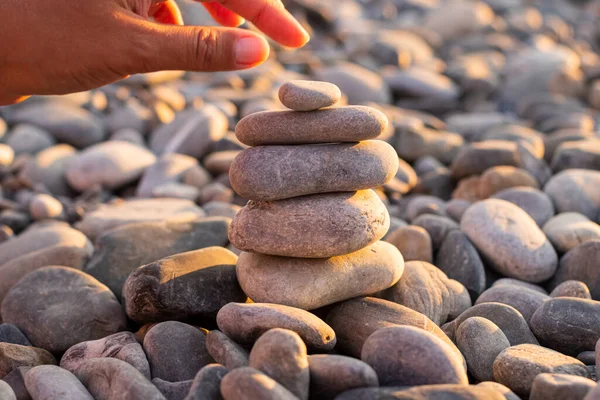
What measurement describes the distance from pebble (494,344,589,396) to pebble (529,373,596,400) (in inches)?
5.4

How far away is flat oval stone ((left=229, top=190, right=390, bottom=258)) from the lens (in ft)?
9.65

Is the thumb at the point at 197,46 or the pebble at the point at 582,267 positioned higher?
the thumb at the point at 197,46

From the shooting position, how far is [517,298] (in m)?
3.33

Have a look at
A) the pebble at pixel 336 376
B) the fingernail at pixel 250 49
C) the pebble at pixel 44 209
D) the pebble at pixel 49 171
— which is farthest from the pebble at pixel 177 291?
the pebble at pixel 49 171

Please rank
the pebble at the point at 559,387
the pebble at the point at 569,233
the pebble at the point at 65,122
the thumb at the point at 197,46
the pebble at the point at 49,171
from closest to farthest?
the pebble at the point at 559,387, the thumb at the point at 197,46, the pebble at the point at 569,233, the pebble at the point at 49,171, the pebble at the point at 65,122

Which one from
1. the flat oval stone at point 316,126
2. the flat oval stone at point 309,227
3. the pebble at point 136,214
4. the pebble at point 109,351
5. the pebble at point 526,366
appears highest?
the flat oval stone at point 316,126

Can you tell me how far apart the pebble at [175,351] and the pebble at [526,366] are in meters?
1.14

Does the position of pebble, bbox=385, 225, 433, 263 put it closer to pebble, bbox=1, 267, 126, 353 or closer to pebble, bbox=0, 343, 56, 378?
pebble, bbox=1, 267, 126, 353

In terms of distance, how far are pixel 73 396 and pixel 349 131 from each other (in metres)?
1.51

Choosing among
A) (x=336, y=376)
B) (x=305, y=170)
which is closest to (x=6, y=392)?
(x=336, y=376)

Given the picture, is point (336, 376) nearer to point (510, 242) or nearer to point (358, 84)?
point (510, 242)

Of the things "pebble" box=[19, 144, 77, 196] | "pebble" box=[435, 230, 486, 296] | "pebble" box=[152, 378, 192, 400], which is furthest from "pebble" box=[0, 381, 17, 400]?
"pebble" box=[19, 144, 77, 196]

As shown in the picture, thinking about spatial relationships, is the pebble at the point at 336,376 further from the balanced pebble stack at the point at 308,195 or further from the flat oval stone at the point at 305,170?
the flat oval stone at the point at 305,170

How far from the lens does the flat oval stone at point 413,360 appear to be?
239 centimetres
